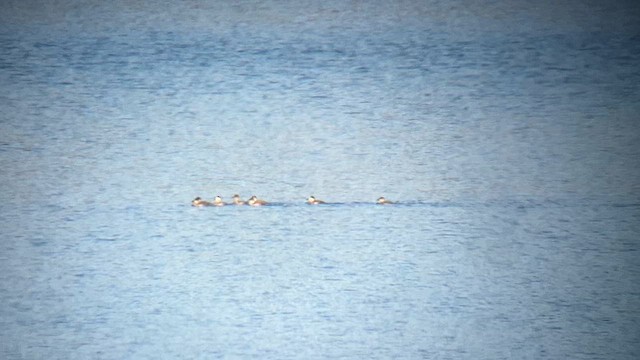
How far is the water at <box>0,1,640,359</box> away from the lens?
1403mm

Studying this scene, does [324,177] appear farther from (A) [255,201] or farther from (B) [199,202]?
(B) [199,202]

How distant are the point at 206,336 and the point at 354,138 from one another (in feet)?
1.89

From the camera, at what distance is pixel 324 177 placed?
1.44 m

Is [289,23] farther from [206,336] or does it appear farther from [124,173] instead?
[206,336]

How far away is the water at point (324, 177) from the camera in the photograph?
1.40m

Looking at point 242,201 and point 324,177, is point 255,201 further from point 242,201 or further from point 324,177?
point 324,177

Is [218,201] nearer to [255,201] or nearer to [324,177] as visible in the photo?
[255,201]

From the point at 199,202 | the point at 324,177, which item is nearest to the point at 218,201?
the point at 199,202

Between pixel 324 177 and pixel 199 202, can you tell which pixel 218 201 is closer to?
pixel 199 202

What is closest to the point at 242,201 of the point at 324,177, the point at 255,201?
the point at 255,201

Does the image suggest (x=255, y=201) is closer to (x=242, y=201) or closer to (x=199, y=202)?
(x=242, y=201)

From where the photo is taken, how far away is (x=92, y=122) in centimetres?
142

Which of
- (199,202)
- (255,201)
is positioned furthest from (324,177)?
(199,202)

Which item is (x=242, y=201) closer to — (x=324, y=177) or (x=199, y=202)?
(x=199, y=202)
